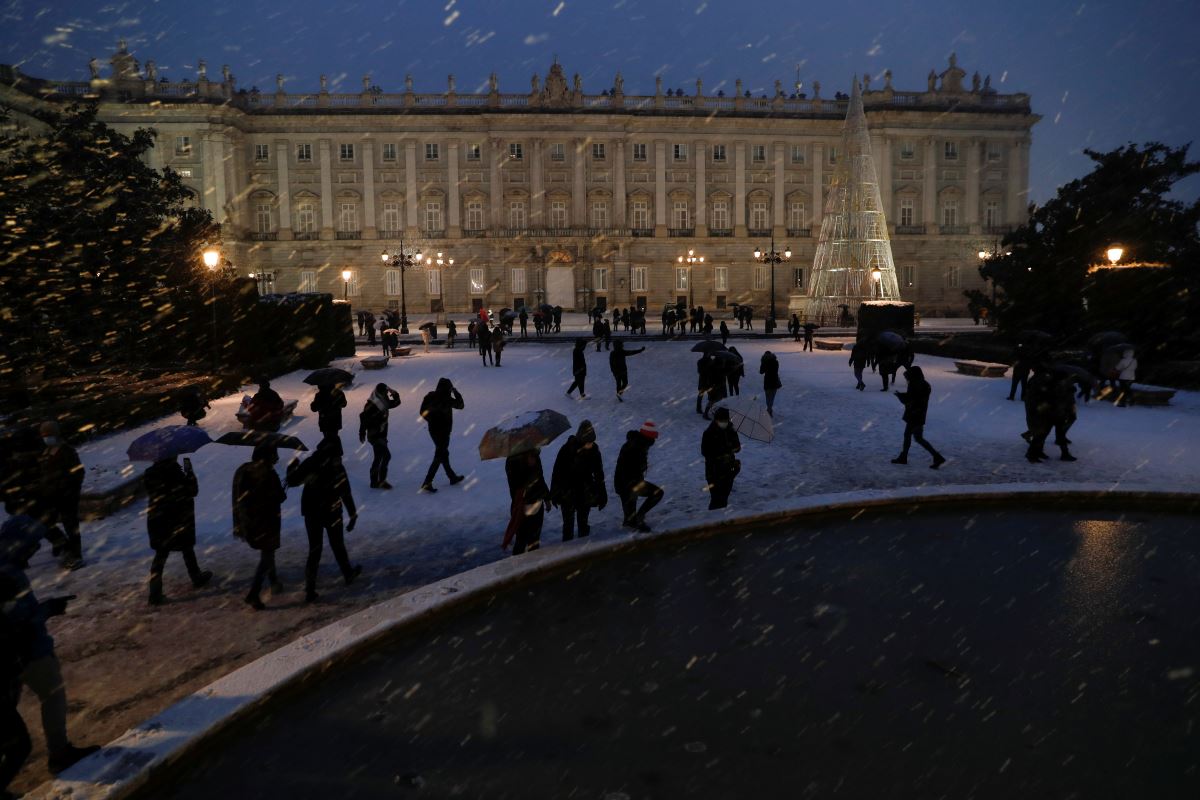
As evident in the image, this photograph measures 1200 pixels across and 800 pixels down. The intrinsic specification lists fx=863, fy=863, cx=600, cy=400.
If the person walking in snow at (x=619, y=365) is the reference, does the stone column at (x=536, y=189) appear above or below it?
above

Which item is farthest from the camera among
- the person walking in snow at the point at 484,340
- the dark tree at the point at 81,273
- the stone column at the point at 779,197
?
the stone column at the point at 779,197

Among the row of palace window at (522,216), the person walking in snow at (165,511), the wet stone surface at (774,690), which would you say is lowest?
the wet stone surface at (774,690)

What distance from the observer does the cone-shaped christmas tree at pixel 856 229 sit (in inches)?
1389

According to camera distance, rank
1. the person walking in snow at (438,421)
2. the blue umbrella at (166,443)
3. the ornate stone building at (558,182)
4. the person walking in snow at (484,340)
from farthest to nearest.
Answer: the ornate stone building at (558,182), the person walking in snow at (484,340), the person walking in snow at (438,421), the blue umbrella at (166,443)

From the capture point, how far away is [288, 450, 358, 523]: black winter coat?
667 centimetres

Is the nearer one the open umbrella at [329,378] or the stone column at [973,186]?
the open umbrella at [329,378]

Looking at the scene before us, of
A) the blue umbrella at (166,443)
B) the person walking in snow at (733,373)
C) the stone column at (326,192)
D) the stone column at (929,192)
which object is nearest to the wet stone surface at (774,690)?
the blue umbrella at (166,443)

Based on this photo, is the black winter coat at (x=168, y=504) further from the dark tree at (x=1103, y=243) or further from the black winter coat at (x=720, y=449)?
the dark tree at (x=1103, y=243)

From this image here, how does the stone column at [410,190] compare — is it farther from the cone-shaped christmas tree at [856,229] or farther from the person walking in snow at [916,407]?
the person walking in snow at [916,407]

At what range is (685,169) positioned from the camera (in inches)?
2458

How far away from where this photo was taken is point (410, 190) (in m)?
60.4

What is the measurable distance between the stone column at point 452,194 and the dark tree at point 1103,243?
3828 centimetres

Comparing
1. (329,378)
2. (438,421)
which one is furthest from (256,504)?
(329,378)

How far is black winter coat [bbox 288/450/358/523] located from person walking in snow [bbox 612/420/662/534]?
2.54 m
